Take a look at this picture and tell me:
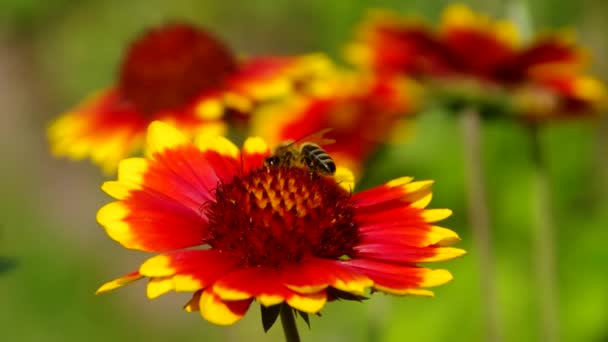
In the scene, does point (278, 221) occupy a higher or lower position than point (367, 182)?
lower

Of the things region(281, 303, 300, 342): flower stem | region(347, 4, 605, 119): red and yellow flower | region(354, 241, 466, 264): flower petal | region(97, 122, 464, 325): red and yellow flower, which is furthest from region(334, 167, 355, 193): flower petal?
region(347, 4, 605, 119): red and yellow flower

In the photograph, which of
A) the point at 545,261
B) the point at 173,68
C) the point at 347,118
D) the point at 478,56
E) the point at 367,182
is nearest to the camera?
the point at 545,261

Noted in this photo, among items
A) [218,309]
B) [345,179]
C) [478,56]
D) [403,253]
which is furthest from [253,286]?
[478,56]

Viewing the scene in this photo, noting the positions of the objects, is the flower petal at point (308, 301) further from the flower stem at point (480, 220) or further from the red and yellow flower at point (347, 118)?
the red and yellow flower at point (347, 118)

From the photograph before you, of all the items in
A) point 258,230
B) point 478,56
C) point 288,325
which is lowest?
point 288,325

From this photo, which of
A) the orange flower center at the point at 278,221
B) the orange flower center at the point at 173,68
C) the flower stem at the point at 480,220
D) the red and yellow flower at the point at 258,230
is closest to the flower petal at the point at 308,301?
the red and yellow flower at the point at 258,230

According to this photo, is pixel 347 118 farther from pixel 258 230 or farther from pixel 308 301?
pixel 308 301

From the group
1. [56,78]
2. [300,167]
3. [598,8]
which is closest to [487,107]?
[300,167]

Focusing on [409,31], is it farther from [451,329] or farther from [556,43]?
[451,329]
